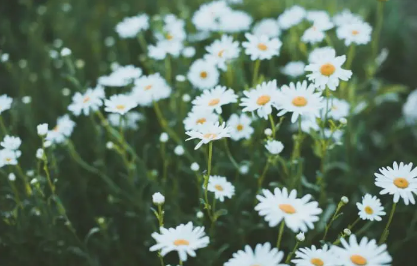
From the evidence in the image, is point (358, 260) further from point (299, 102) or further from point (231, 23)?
point (231, 23)

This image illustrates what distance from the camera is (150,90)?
6.74 feet

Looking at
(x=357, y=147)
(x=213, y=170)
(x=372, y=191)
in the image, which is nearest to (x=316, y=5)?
(x=357, y=147)

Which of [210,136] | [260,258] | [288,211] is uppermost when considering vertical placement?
[210,136]

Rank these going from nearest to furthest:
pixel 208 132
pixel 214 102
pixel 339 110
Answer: pixel 208 132 < pixel 214 102 < pixel 339 110

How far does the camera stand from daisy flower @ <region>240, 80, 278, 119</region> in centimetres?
162

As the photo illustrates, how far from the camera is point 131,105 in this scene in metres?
1.85

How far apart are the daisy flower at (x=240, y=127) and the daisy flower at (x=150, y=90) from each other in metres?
0.37

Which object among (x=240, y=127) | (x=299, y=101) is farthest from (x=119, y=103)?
(x=299, y=101)

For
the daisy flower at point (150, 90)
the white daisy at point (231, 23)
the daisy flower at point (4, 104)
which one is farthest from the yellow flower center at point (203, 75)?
the daisy flower at point (4, 104)

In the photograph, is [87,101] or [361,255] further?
[87,101]

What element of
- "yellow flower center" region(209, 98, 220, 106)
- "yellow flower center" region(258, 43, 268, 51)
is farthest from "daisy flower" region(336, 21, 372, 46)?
"yellow flower center" region(209, 98, 220, 106)

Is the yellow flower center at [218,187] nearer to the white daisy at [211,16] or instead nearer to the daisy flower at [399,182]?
the daisy flower at [399,182]

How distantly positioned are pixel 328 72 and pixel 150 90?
804mm

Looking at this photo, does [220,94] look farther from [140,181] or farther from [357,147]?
[357,147]
